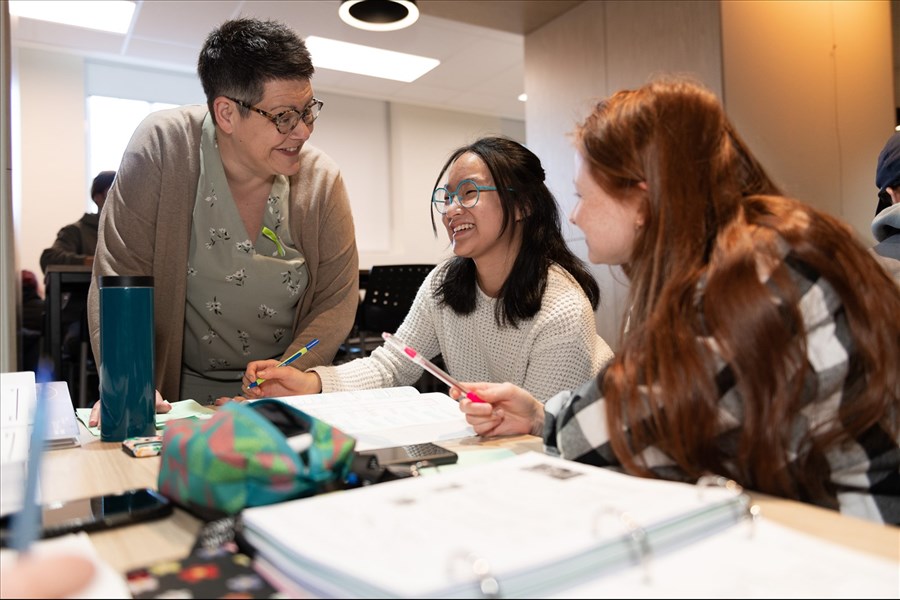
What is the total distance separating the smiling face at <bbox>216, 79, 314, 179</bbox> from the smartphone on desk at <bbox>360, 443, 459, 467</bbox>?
3.06 ft

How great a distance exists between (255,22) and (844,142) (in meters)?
3.32

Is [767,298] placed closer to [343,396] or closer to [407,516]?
[407,516]

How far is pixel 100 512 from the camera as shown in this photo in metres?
0.57

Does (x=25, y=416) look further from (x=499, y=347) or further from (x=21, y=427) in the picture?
(x=499, y=347)

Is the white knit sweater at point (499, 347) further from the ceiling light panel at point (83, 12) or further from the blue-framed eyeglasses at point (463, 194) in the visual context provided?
the ceiling light panel at point (83, 12)

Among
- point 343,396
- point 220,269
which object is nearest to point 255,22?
point 220,269

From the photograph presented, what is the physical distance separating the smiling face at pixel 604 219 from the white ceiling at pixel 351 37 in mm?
3638

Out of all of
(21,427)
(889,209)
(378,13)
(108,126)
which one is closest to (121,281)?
(21,427)

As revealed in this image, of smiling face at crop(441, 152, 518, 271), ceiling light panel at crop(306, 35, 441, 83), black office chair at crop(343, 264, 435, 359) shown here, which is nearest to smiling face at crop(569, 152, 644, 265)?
smiling face at crop(441, 152, 518, 271)

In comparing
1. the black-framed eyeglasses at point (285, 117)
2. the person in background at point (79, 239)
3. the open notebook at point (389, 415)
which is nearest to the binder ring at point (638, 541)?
the open notebook at point (389, 415)

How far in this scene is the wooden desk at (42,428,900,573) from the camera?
0.46m

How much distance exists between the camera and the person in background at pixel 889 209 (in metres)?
1.80

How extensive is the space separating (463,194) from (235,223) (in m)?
0.52

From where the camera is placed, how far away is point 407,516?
46cm
